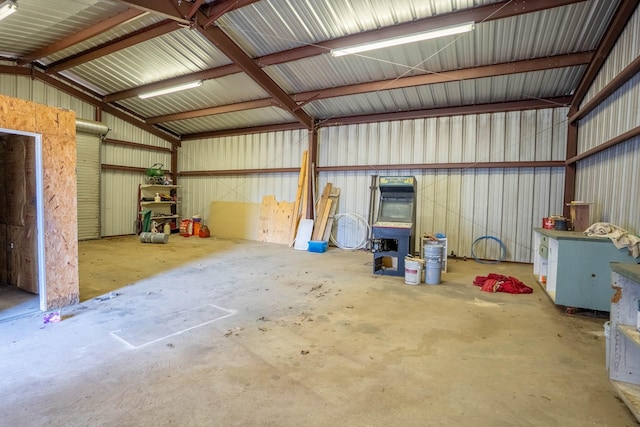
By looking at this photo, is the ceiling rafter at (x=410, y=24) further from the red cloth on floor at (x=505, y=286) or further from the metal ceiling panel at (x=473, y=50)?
the red cloth on floor at (x=505, y=286)

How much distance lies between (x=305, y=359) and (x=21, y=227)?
13.7 ft

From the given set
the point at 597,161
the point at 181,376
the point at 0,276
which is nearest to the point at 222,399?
the point at 181,376

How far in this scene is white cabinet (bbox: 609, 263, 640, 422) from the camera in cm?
211

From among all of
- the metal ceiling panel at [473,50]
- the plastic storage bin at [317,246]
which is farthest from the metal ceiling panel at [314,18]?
the plastic storage bin at [317,246]

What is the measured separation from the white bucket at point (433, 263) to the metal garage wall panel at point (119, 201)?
9.12m

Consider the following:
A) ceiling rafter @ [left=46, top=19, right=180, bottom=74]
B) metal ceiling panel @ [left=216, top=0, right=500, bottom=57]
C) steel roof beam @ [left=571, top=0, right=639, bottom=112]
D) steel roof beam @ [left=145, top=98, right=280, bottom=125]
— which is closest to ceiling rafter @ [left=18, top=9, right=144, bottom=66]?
ceiling rafter @ [left=46, top=19, right=180, bottom=74]

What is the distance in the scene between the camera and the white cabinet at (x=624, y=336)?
2107mm

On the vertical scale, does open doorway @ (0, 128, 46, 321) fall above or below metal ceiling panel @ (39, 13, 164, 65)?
below

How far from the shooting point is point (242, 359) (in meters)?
2.61

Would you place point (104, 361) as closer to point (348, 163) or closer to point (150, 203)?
point (348, 163)

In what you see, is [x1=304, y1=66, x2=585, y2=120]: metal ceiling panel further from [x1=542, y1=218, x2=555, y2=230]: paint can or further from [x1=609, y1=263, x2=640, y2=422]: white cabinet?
[x1=609, y1=263, x2=640, y2=422]: white cabinet

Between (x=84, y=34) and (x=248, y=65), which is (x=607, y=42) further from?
(x=84, y=34)

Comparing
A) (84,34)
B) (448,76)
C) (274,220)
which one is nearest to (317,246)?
(274,220)

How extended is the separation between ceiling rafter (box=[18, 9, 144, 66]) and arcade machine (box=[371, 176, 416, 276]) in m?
5.24
